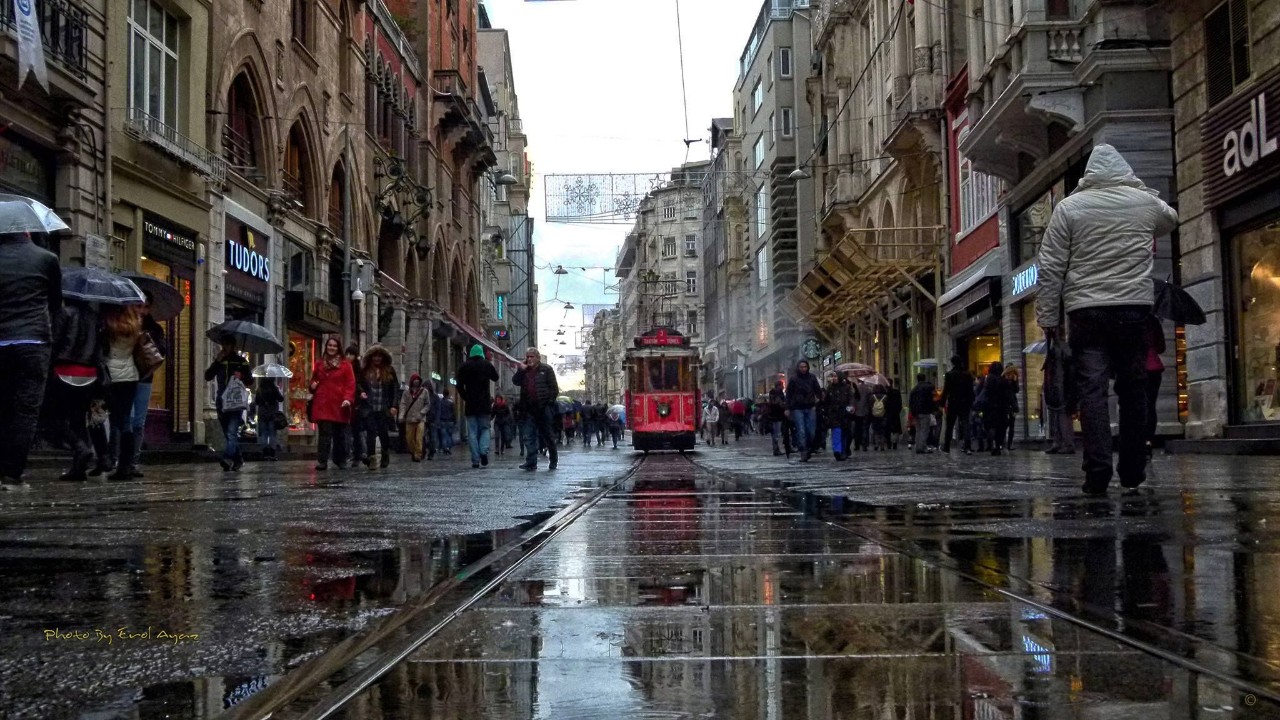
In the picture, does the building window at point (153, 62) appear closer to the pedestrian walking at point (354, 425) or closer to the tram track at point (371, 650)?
the pedestrian walking at point (354, 425)

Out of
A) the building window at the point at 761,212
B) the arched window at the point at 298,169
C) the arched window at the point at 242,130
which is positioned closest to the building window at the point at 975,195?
the arched window at the point at 298,169

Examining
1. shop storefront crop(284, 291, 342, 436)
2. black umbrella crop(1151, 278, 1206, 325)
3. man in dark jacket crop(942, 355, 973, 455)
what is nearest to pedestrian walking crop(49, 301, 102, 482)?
black umbrella crop(1151, 278, 1206, 325)

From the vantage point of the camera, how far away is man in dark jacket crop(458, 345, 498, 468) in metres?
18.5

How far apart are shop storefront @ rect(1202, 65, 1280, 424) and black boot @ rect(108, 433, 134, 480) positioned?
14190 mm

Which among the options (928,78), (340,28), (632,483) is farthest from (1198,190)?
(340,28)

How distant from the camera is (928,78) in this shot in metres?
36.8

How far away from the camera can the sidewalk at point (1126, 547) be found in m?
3.13

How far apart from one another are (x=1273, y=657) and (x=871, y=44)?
143ft

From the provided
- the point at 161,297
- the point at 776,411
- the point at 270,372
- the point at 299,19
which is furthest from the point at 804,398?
the point at 299,19

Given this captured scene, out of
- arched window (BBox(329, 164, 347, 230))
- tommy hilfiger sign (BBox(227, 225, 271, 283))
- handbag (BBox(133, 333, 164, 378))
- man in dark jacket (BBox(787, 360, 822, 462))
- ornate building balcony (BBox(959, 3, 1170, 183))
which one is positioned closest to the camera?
handbag (BBox(133, 333, 164, 378))

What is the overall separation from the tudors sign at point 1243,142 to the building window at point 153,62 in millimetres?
16719

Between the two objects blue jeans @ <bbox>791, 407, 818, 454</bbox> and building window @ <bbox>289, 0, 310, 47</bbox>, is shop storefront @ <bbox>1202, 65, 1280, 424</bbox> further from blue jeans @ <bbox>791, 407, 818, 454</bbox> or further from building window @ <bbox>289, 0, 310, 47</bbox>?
building window @ <bbox>289, 0, 310, 47</bbox>

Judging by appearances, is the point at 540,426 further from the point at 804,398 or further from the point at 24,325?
the point at 24,325

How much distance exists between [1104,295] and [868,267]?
101 ft
